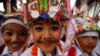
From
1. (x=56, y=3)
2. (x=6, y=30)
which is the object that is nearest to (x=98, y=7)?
(x=56, y=3)

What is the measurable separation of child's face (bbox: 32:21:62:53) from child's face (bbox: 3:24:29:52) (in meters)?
0.12

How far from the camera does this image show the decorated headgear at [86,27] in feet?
6.13

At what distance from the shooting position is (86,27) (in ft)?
6.16

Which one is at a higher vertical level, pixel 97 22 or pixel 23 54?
pixel 97 22

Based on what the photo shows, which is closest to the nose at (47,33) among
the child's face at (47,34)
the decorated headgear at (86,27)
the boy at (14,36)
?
the child's face at (47,34)

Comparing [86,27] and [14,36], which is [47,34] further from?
[86,27]

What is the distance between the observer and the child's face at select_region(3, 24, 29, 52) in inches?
69.9

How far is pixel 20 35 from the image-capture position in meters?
1.78

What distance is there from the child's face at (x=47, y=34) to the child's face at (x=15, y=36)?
4.9 inches

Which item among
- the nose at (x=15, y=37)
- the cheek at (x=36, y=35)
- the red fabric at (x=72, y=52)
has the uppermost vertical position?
the cheek at (x=36, y=35)

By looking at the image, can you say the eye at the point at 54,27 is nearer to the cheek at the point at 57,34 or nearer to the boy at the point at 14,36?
the cheek at the point at 57,34

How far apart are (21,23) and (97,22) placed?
0.43 metres

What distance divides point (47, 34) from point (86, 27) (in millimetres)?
323

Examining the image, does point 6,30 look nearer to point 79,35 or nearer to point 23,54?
point 23,54
